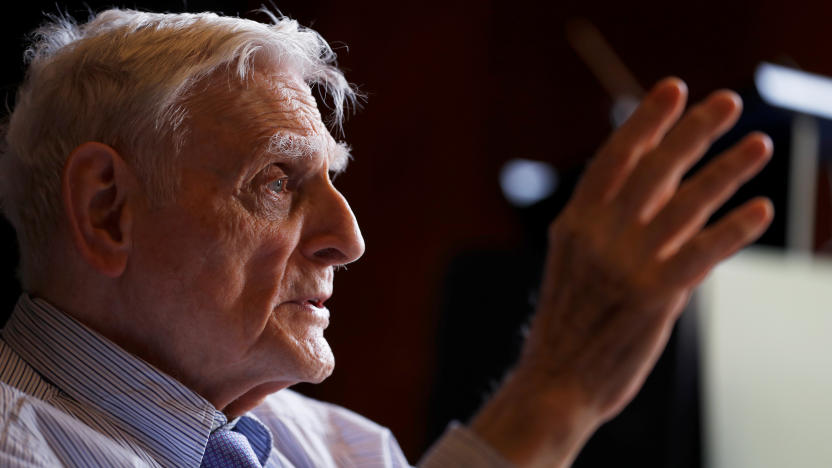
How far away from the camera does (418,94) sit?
2.95 meters

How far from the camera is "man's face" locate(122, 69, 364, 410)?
897mm

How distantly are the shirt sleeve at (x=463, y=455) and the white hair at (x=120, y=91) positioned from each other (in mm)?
390

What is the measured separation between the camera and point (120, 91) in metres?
0.92

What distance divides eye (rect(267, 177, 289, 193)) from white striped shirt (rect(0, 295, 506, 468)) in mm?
231

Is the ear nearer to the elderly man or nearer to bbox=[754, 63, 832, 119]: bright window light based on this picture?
the elderly man

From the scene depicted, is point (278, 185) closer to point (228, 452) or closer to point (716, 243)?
point (228, 452)

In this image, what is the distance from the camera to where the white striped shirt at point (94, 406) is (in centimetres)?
82

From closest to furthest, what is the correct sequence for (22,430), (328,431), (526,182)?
(22,430), (328,431), (526,182)

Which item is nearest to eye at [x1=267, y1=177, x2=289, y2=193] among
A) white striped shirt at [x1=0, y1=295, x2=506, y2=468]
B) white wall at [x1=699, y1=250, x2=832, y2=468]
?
white striped shirt at [x1=0, y1=295, x2=506, y2=468]

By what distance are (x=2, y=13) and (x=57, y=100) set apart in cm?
37

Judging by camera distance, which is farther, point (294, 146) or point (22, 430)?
point (294, 146)

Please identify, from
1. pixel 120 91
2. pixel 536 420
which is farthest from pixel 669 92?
pixel 120 91

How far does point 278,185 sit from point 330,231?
8cm

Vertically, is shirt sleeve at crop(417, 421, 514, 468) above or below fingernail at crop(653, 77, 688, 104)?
below
